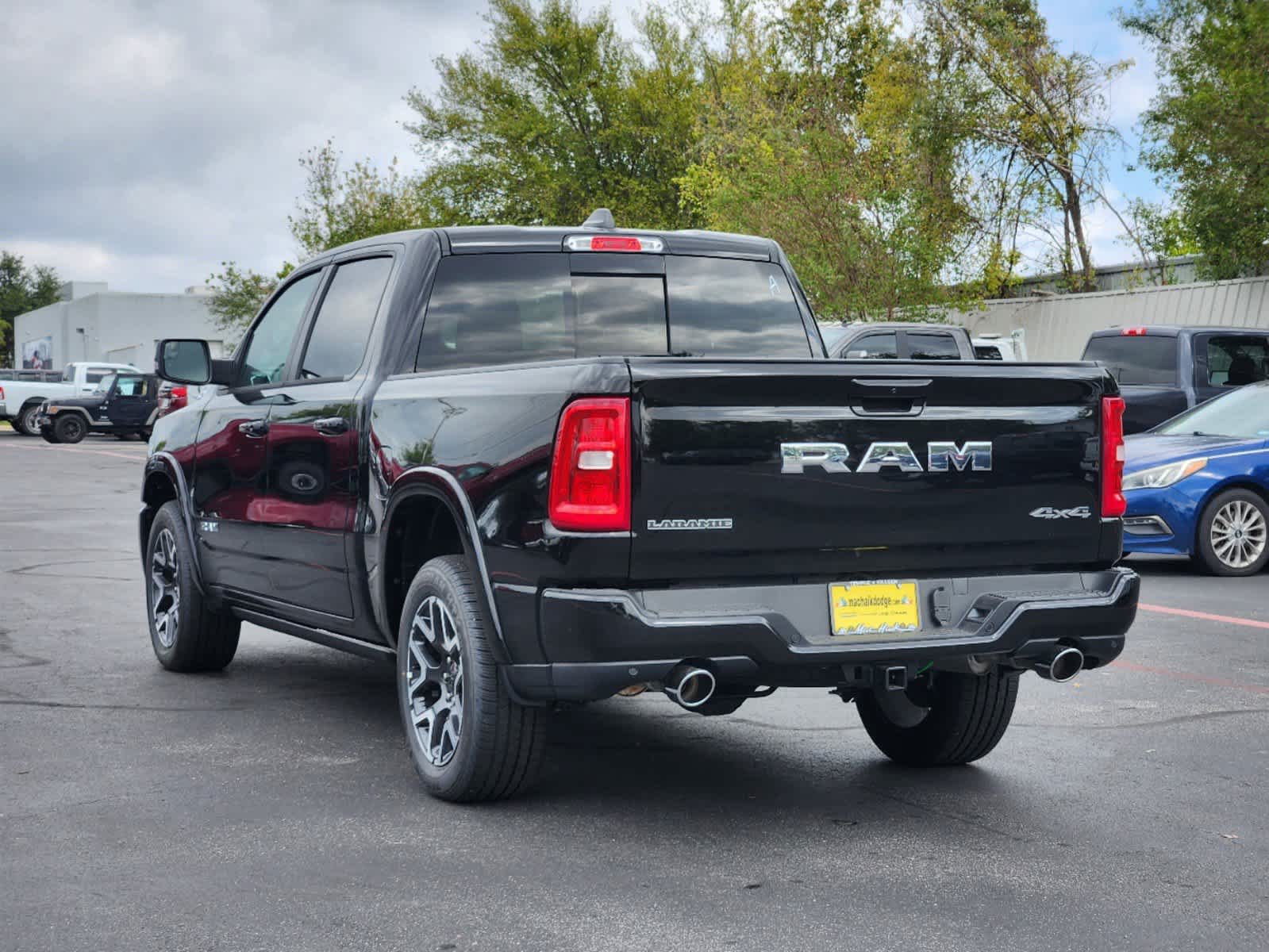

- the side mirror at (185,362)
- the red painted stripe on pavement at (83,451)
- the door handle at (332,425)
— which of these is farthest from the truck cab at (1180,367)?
the red painted stripe on pavement at (83,451)

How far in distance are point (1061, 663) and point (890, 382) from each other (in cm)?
107

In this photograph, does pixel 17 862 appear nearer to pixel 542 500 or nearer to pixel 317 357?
pixel 542 500

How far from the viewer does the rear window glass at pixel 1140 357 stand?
1723 cm

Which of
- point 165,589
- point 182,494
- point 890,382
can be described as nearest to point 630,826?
point 890,382

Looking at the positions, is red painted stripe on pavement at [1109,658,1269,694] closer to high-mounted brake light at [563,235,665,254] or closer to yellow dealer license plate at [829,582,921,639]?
yellow dealer license plate at [829,582,921,639]

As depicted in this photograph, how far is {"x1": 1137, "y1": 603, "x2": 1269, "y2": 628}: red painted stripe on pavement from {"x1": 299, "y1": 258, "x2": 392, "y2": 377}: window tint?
207 inches

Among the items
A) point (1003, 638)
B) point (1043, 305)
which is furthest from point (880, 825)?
point (1043, 305)

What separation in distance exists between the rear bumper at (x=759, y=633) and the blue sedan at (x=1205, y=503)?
7502 mm

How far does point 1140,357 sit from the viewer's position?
17547 mm

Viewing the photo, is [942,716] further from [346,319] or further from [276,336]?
[276,336]

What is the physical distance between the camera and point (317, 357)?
6.73 metres

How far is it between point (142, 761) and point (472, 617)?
1656 mm

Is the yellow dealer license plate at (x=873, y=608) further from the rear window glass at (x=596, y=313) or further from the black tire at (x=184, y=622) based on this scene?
the black tire at (x=184, y=622)

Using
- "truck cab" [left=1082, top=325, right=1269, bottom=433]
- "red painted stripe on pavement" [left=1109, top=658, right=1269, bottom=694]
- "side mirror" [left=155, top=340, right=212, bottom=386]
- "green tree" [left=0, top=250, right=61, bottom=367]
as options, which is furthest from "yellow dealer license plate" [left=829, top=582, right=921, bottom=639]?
"green tree" [left=0, top=250, right=61, bottom=367]
